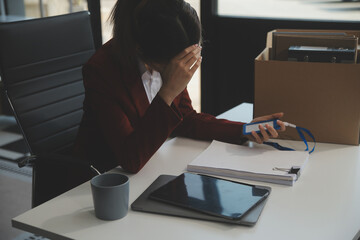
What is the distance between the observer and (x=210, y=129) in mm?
1504

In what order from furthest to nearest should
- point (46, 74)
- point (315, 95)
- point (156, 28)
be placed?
point (46, 74), point (315, 95), point (156, 28)

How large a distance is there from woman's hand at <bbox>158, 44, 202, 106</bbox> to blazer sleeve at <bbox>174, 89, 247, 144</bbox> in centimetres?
27

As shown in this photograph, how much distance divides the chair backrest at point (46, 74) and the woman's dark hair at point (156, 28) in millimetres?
367

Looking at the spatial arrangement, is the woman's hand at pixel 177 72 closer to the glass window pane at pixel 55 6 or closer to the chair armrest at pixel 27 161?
the chair armrest at pixel 27 161

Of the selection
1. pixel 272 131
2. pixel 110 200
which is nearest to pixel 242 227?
pixel 110 200

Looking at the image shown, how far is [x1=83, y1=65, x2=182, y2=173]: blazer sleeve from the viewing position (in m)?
1.22

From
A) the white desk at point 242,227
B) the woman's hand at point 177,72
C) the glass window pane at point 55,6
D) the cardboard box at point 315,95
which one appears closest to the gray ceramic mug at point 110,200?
the white desk at point 242,227

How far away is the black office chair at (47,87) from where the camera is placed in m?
1.43

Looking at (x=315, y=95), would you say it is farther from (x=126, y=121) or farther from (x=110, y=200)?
(x=110, y=200)

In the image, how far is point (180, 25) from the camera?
1214mm

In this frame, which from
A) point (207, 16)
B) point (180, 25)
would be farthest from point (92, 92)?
point (207, 16)

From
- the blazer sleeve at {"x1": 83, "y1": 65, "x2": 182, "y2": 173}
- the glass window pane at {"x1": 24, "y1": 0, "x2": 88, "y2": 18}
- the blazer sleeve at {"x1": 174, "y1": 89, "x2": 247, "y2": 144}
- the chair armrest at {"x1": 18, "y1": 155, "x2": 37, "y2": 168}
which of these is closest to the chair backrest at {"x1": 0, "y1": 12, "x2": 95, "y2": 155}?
the chair armrest at {"x1": 18, "y1": 155, "x2": 37, "y2": 168}

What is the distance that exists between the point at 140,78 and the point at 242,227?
0.62m

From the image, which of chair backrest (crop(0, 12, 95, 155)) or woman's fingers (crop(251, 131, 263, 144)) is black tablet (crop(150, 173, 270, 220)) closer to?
woman's fingers (crop(251, 131, 263, 144))
